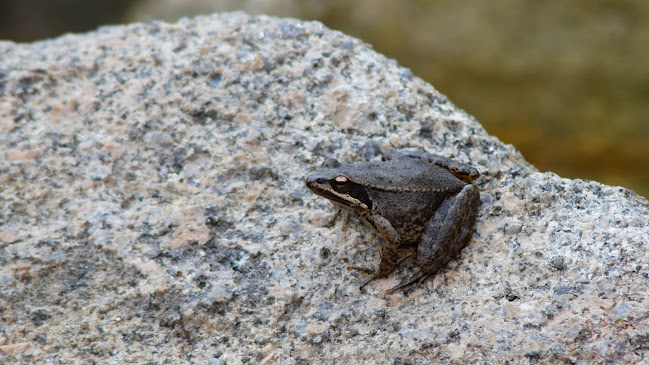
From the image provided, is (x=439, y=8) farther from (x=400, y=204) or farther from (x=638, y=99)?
(x=400, y=204)

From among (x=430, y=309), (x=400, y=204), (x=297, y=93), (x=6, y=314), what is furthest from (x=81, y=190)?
(x=430, y=309)

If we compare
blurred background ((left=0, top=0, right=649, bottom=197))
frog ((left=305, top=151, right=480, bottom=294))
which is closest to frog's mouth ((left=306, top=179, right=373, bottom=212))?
frog ((left=305, top=151, right=480, bottom=294))

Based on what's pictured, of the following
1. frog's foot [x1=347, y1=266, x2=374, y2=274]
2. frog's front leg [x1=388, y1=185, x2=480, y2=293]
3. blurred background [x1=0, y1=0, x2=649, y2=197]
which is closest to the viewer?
frog's front leg [x1=388, y1=185, x2=480, y2=293]

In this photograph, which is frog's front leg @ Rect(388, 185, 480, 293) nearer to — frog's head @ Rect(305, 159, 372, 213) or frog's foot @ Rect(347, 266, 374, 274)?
frog's foot @ Rect(347, 266, 374, 274)

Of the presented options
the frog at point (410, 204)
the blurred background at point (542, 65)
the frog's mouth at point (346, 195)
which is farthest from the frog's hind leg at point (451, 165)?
the blurred background at point (542, 65)

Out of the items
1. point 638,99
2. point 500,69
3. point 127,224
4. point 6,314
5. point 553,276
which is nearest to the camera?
point 553,276

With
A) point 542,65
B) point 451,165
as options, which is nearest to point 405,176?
point 451,165
